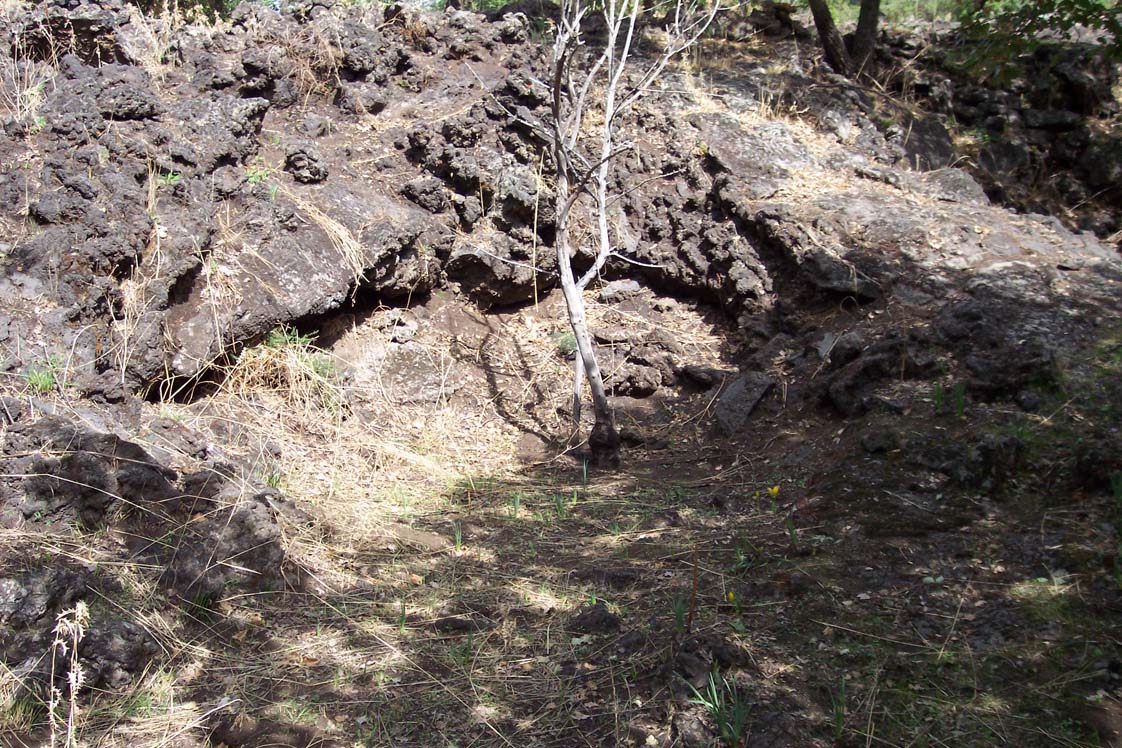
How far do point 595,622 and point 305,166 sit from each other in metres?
4.70

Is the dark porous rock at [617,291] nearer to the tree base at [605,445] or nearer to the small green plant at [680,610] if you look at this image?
the tree base at [605,445]

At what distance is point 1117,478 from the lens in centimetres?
379

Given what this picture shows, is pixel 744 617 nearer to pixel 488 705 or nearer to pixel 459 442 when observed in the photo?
pixel 488 705

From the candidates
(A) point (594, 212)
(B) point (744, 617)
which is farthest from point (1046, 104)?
(B) point (744, 617)

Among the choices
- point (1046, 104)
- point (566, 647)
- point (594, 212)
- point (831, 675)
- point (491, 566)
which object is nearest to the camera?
point (831, 675)

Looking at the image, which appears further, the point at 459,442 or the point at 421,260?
the point at 421,260

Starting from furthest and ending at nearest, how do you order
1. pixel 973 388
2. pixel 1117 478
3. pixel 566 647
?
pixel 973 388
pixel 1117 478
pixel 566 647

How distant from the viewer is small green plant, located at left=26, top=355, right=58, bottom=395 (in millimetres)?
4480

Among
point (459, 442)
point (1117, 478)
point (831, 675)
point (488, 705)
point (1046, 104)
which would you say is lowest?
point (459, 442)

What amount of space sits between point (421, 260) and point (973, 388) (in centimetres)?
424

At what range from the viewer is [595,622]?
3.64m

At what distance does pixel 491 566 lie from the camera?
14.3 feet

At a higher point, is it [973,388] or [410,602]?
[973,388]

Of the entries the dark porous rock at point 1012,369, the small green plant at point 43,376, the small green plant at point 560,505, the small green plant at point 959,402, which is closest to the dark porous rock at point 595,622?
the small green plant at point 560,505
